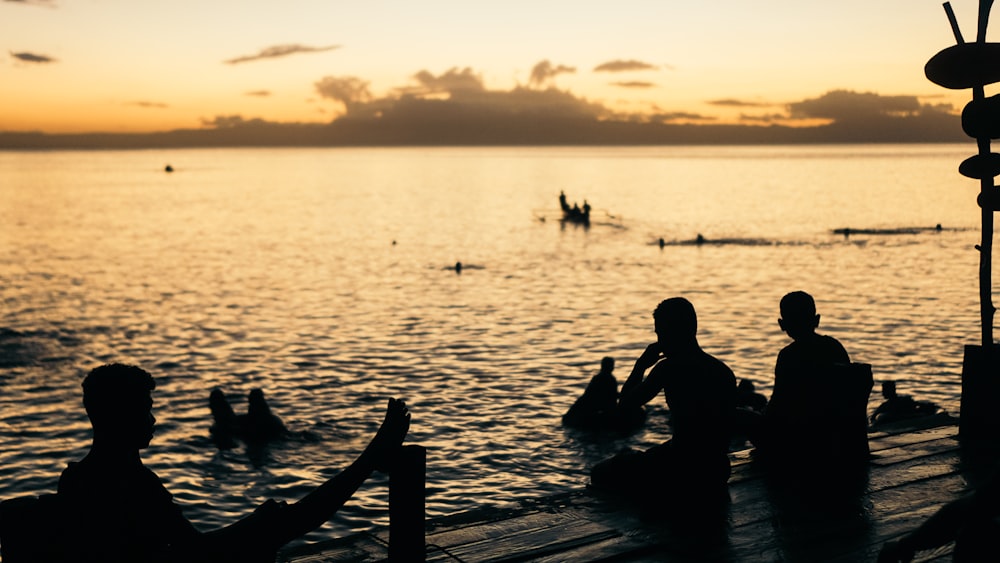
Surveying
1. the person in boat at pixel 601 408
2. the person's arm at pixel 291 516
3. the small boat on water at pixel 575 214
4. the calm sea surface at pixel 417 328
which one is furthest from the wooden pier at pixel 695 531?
the small boat on water at pixel 575 214

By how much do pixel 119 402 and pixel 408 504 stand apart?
2.05m

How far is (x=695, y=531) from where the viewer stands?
21.4 ft

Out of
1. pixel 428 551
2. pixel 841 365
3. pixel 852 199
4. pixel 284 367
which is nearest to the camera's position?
pixel 428 551

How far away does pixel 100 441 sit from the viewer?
4098 mm

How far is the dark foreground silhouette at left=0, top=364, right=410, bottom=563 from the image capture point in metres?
3.97

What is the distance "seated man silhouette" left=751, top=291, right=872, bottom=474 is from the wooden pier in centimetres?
38

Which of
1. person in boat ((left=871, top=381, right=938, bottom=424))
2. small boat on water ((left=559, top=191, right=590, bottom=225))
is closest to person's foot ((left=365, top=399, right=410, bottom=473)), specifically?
person in boat ((left=871, top=381, right=938, bottom=424))

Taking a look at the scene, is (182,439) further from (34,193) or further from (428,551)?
(34,193)

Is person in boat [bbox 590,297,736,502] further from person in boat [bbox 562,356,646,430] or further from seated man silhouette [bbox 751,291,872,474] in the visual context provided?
person in boat [bbox 562,356,646,430]

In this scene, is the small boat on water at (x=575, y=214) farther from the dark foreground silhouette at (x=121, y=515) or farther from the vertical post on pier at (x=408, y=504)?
the dark foreground silhouette at (x=121, y=515)

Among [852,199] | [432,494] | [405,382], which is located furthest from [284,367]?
[852,199]

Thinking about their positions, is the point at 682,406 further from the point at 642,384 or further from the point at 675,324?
the point at 675,324

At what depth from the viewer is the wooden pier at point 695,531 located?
6.09 m

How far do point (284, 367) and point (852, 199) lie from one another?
10867 centimetres
